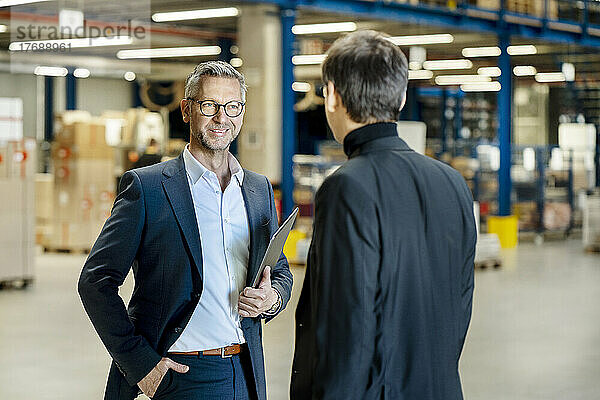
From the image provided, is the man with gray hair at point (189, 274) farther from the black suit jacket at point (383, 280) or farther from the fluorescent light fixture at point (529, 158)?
the fluorescent light fixture at point (529, 158)

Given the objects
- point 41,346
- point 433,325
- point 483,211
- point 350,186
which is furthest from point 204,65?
point 483,211

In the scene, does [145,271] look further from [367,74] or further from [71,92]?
[71,92]

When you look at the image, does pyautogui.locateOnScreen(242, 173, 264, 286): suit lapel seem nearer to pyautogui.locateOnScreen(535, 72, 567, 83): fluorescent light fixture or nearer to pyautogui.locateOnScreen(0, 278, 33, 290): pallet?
pyautogui.locateOnScreen(0, 278, 33, 290): pallet

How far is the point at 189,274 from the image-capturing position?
9.05 feet

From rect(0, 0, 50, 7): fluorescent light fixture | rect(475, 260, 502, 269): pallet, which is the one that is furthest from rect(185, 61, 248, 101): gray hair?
rect(0, 0, 50, 7): fluorescent light fixture

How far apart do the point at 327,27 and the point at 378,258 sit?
16.1 m

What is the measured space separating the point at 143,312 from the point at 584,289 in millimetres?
10461

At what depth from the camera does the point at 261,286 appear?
2.82m

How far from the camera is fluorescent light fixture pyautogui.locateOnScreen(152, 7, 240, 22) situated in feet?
54.0

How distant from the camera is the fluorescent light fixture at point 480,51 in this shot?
70.4ft

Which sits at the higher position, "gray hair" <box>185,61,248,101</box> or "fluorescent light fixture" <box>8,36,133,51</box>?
"fluorescent light fixture" <box>8,36,133,51</box>

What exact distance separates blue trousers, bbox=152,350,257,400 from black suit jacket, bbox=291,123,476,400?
2.20 ft

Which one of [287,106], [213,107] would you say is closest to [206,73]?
[213,107]

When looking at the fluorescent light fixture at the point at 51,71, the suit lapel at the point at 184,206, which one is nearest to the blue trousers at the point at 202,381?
the suit lapel at the point at 184,206
